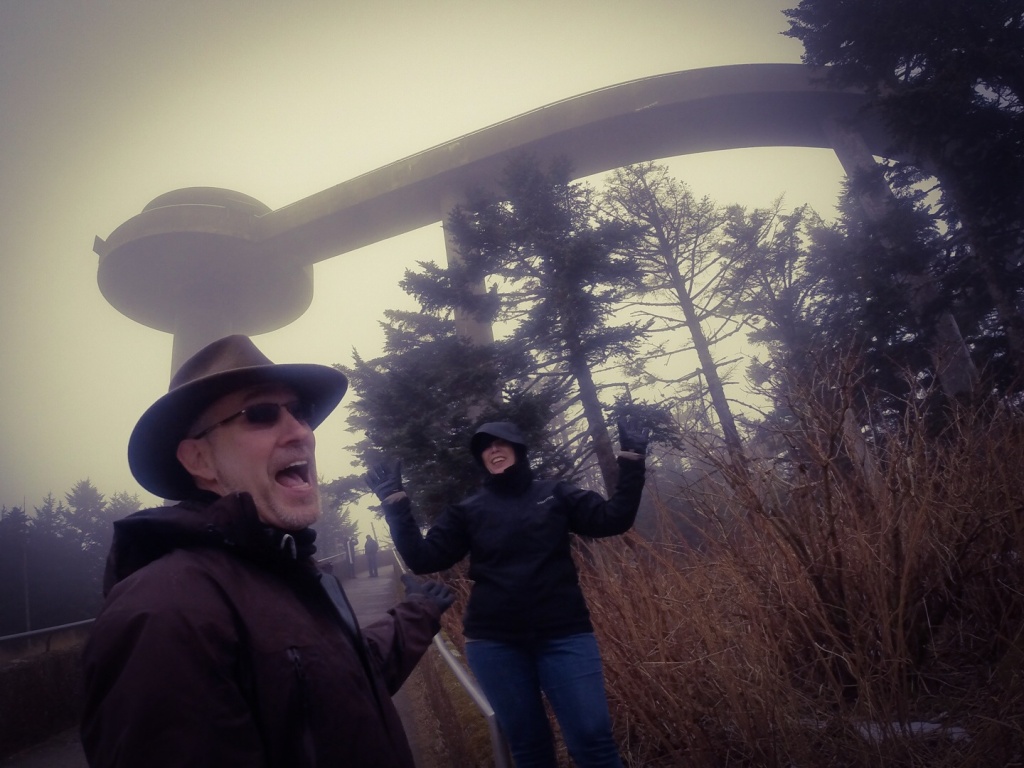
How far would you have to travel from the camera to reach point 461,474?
864 centimetres

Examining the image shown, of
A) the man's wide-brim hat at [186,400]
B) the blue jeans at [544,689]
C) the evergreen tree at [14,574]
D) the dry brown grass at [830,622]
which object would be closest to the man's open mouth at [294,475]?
the man's wide-brim hat at [186,400]

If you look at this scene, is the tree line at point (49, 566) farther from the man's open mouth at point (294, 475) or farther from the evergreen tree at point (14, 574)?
the man's open mouth at point (294, 475)

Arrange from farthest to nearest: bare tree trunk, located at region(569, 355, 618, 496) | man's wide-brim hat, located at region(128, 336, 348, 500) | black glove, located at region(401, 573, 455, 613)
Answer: bare tree trunk, located at region(569, 355, 618, 496), black glove, located at region(401, 573, 455, 613), man's wide-brim hat, located at region(128, 336, 348, 500)

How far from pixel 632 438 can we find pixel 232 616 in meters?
2.20

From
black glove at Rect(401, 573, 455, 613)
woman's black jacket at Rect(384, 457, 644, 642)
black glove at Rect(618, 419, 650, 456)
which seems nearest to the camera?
black glove at Rect(401, 573, 455, 613)

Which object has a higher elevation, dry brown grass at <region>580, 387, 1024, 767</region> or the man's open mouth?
the man's open mouth

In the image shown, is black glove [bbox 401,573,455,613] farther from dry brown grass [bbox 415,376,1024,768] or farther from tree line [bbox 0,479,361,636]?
tree line [bbox 0,479,361,636]

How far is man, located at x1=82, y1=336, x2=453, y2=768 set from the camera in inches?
34.9

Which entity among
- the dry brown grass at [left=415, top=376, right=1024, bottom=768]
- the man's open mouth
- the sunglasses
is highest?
the sunglasses

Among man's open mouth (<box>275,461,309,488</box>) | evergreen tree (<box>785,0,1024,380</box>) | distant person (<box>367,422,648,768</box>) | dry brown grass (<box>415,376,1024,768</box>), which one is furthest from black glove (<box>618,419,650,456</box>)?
evergreen tree (<box>785,0,1024,380</box>)

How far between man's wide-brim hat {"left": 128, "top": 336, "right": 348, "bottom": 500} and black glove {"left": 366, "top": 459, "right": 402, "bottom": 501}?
1.31 metres

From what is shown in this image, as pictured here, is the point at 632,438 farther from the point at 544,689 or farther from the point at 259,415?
the point at 259,415

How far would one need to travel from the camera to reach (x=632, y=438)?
2.92 metres

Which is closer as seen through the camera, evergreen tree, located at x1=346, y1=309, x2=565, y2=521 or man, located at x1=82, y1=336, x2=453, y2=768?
man, located at x1=82, y1=336, x2=453, y2=768
